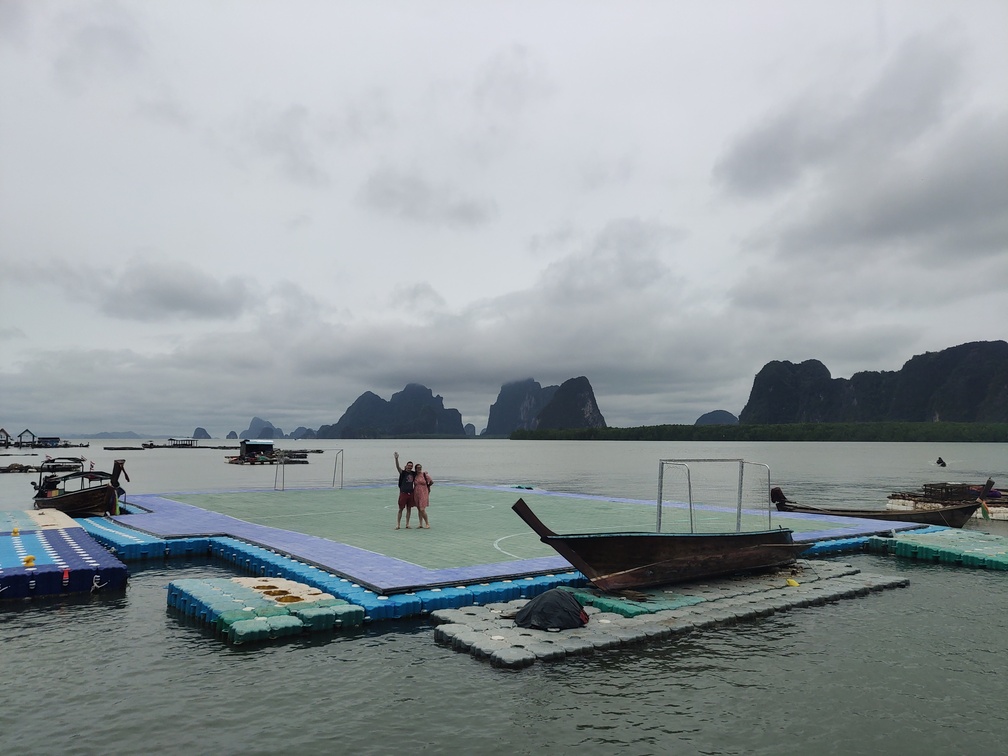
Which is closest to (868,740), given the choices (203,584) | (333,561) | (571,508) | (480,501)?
(333,561)

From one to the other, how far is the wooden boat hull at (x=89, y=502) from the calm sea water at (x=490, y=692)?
620 inches

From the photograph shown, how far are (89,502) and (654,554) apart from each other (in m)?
26.0

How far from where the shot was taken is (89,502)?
29.5m

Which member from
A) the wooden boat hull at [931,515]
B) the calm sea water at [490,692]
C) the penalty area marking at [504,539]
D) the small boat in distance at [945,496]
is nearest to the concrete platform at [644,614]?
the calm sea water at [490,692]

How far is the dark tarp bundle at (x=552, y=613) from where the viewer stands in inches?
511

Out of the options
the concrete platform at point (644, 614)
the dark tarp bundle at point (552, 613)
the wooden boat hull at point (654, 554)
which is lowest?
the concrete platform at point (644, 614)

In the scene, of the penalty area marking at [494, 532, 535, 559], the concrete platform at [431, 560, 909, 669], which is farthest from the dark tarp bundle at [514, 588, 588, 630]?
the penalty area marking at [494, 532, 535, 559]

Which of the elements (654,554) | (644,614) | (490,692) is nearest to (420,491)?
(654,554)

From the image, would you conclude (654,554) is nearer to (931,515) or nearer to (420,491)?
(420,491)

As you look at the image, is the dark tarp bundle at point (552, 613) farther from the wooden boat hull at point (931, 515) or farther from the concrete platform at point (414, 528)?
the wooden boat hull at point (931, 515)

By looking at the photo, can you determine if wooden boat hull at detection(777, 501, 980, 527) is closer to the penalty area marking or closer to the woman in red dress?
the penalty area marking

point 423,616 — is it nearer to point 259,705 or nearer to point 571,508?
point 259,705

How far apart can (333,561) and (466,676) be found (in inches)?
290

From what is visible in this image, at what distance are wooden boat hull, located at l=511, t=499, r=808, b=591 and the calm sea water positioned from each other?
89.5 inches
